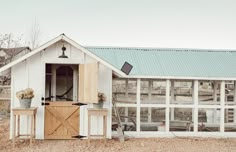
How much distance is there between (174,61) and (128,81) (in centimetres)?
178

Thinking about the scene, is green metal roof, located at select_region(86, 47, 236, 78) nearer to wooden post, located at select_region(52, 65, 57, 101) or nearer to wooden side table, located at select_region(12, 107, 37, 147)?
wooden post, located at select_region(52, 65, 57, 101)

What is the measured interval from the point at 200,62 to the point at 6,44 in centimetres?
1989

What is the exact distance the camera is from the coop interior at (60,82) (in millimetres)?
9359

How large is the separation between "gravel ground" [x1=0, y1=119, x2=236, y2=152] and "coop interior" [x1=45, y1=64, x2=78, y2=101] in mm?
1480

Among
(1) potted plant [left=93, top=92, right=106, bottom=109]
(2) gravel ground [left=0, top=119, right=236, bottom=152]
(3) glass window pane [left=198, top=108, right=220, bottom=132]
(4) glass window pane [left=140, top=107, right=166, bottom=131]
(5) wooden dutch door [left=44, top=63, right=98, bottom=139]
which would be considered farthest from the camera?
(3) glass window pane [left=198, top=108, right=220, bottom=132]

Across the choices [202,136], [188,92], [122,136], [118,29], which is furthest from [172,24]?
[122,136]

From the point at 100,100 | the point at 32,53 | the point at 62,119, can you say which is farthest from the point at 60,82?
the point at 100,100

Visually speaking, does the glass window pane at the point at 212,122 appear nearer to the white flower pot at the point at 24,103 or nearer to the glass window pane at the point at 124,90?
the glass window pane at the point at 124,90

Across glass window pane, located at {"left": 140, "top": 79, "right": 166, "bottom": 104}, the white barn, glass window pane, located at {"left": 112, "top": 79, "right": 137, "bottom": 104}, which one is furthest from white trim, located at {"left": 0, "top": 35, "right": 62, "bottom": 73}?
glass window pane, located at {"left": 140, "top": 79, "right": 166, "bottom": 104}

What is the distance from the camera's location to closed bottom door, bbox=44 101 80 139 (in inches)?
349

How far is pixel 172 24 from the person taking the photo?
54.1 feet

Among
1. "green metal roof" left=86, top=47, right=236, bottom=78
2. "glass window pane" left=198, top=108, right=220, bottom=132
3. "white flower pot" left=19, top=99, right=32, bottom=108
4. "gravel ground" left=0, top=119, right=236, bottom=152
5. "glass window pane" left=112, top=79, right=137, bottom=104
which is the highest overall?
"green metal roof" left=86, top=47, right=236, bottom=78

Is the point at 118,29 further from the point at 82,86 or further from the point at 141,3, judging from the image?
the point at 82,86

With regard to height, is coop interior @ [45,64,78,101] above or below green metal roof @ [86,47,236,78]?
below
